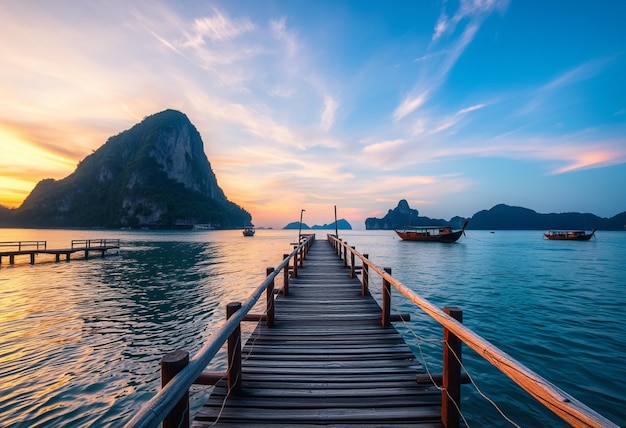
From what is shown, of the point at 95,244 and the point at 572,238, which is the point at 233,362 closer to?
the point at 95,244

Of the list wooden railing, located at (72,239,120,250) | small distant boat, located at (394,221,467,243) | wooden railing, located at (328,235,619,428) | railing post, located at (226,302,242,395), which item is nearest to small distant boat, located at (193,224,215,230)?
wooden railing, located at (72,239,120,250)

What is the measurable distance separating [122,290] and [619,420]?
19.8 metres

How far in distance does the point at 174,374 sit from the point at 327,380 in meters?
2.41

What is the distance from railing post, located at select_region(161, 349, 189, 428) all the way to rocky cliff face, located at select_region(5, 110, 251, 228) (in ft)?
549

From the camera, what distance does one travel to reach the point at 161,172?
567 ft

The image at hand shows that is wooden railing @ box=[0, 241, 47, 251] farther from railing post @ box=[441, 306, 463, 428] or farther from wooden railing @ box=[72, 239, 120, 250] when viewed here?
railing post @ box=[441, 306, 463, 428]

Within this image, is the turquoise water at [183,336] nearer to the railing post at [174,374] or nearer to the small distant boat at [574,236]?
the railing post at [174,374]

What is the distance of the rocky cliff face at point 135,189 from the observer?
155 metres

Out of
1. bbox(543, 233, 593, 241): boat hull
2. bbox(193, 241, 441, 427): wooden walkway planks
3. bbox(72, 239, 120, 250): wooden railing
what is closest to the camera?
bbox(193, 241, 441, 427): wooden walkway planks

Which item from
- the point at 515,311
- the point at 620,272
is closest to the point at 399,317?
the point at 515,311

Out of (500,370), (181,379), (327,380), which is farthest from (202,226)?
(500,370)

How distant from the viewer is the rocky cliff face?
155m

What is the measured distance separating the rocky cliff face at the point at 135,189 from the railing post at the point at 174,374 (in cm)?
16736

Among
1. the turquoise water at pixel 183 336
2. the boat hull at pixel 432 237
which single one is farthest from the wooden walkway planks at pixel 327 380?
the boat hull at pixel 432 237
